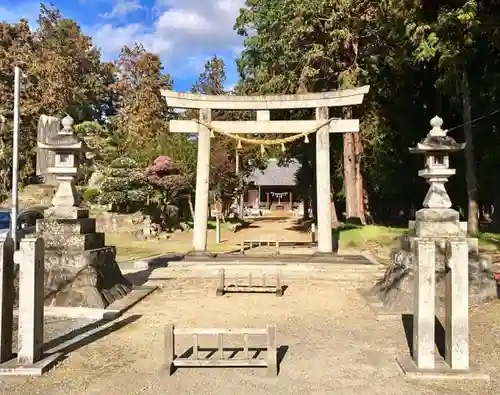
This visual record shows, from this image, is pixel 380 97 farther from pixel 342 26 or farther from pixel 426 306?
pixel 426 306

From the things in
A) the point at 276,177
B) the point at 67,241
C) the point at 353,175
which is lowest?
the point at 67,241

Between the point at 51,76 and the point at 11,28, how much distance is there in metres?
5.62

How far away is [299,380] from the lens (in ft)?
16.0

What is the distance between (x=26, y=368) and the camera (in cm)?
500

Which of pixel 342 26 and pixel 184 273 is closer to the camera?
pixel 184 273

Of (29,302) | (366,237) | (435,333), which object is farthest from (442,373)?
(366,237)

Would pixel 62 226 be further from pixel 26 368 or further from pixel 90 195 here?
pixel 90 195

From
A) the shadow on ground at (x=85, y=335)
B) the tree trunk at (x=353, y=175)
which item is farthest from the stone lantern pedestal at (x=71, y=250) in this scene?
the tree trunk at (x=353, y=175)

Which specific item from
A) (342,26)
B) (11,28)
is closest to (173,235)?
(342,26)

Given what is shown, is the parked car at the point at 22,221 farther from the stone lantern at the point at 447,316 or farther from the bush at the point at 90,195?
the bush at the point at 90,195

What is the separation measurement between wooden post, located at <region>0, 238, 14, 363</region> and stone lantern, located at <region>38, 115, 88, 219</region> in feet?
12.4

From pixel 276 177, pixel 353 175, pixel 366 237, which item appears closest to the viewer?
pixel 366 237

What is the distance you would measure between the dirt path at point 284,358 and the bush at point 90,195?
1932cm

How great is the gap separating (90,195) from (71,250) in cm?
1991
